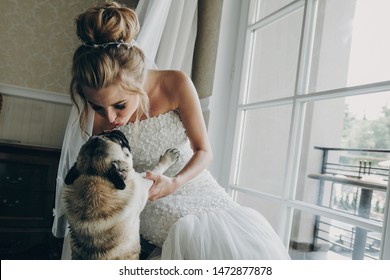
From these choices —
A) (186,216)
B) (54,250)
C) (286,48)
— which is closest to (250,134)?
(286,48)

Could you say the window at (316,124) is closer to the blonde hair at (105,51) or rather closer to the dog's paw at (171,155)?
A: the dog's paw at (171,155)

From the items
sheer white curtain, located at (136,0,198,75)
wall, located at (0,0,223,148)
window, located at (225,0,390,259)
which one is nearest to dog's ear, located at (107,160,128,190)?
sheer white curtain, located at (136,0,198,75)

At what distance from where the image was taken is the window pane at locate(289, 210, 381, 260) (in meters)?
0.77

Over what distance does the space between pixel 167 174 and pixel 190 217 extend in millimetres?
105

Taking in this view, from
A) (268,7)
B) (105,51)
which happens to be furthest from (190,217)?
(268,7)

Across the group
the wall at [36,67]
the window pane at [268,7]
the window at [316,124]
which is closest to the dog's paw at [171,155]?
the window at [316,124]

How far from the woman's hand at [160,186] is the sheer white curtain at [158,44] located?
19cm

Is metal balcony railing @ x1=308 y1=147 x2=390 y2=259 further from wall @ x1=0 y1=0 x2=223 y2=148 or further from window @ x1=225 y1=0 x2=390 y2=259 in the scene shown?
wall @ x1=0 y1=0 x2=223 y2=148

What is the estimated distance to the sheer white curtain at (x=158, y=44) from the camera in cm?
80

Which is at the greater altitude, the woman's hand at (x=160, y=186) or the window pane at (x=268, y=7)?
the window pane at (x=268, y=7)

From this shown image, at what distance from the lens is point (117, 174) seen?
1.96 feet

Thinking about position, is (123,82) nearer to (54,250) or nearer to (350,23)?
(54,250)

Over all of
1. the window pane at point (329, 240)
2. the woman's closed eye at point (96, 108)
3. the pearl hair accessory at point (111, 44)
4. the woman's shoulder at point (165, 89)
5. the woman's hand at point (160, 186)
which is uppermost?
the pearl hair accessory at point (111, 44)

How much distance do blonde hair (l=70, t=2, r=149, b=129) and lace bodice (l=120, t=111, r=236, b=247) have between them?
0.09 metres
